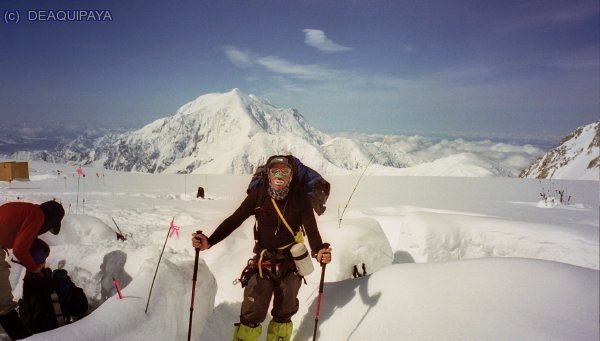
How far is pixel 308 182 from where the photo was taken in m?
4.33

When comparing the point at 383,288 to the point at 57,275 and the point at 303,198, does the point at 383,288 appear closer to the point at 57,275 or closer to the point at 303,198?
the point at 303,198

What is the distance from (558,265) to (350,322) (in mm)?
2372

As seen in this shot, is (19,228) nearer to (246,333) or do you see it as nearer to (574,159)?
(246,333)

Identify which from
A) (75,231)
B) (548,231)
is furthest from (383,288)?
(75,231)

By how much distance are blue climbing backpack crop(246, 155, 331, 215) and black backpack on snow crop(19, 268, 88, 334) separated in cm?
291

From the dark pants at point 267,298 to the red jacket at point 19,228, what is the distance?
268 cm

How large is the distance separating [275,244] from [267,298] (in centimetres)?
65

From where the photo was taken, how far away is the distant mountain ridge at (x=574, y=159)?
93.9 metres

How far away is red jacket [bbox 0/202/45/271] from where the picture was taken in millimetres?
3877

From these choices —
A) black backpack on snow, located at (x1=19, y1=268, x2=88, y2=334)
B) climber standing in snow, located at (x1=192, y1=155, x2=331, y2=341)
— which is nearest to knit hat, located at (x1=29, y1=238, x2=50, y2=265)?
black backpack on snow, located at (x1=19, y1=268, x2=88, y2=334)

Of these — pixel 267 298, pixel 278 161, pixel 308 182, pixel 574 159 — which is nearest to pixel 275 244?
pixel 267 298

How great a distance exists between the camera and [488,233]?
6.22 metres

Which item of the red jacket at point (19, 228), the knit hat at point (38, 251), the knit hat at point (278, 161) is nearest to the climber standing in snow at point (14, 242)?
the red jacket at point (19, 228)

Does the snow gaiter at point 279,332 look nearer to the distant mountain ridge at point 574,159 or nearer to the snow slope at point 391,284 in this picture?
the snow slope at point 391,284
